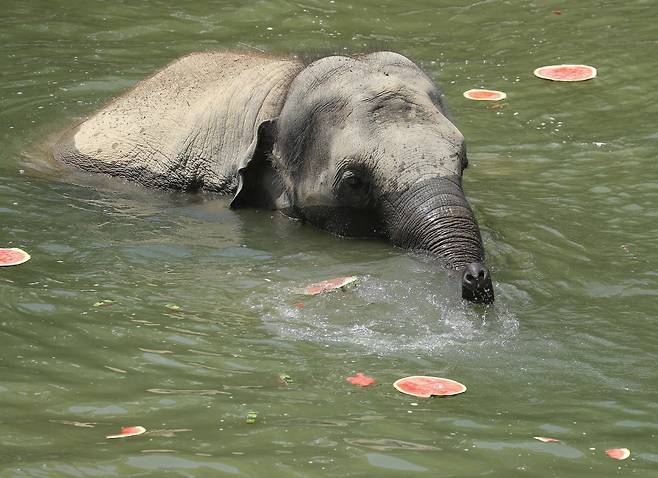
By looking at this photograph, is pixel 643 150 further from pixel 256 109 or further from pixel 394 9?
pixel 394 9

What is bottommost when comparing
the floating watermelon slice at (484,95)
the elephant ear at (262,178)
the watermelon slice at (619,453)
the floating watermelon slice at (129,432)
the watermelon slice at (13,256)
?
the floating watermelon slice at (129,432)

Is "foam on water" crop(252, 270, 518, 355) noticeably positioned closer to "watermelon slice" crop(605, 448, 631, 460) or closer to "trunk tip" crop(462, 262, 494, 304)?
"trunk tip" crop(462, 262, 494, 304)

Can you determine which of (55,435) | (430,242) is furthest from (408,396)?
(430,242)

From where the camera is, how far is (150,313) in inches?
317

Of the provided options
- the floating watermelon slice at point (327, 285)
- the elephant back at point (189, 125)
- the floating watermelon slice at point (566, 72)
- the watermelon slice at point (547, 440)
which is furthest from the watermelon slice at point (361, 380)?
the floating watermelon slice at point (566, 72)

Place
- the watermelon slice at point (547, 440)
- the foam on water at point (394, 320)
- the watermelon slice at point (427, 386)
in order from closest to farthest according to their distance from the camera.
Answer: the watermelon slice at point (547, 440) < the watermelon slice at point (427, 386) < the foam on water at point (394, 320)

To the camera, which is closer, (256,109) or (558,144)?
(256,109)

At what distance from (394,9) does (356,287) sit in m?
8.80

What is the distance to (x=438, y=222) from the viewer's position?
912 centimetres

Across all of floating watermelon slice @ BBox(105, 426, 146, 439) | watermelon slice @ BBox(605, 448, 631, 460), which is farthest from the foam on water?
floating watermelon slice @ BBox(105, 426, 146, 439)

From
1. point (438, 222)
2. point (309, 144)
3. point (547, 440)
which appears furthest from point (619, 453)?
point (309, 144)

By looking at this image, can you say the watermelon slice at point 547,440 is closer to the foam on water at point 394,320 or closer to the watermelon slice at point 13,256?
the foam on water at point 394,320

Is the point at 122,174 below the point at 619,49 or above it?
below

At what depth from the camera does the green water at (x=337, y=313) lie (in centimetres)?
600
